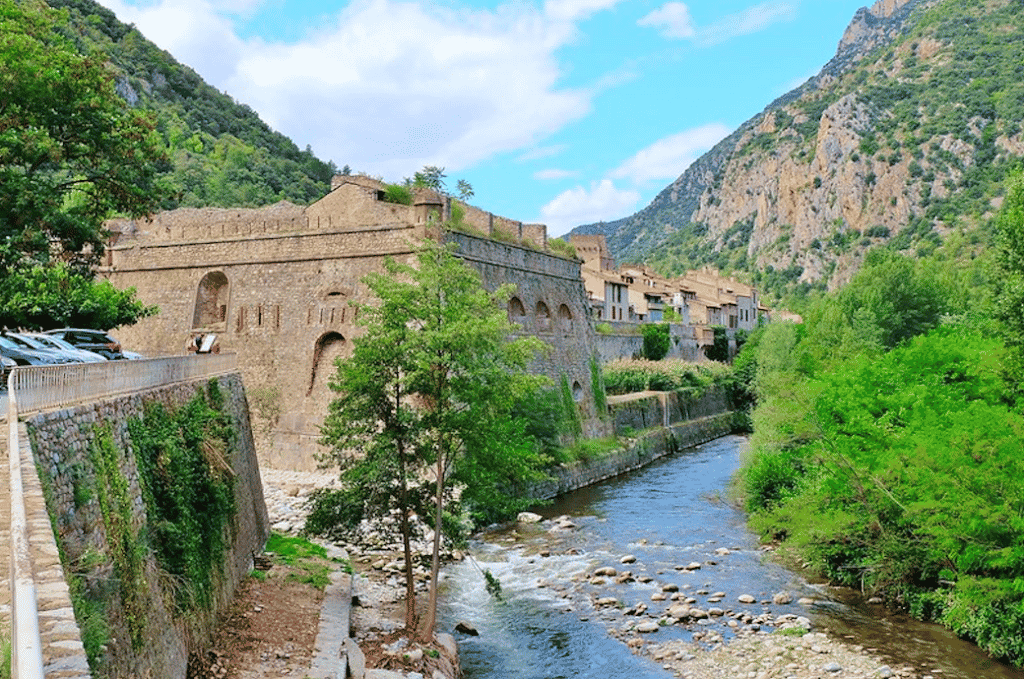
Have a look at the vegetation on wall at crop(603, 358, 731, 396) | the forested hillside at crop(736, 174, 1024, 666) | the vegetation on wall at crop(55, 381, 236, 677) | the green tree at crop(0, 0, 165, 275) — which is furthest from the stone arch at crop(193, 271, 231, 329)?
the vegetation on wall at crop(603, 358, 731, 396)

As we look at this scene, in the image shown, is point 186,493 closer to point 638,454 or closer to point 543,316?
point 543,316

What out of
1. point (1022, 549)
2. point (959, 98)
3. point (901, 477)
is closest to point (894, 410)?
point (901, 477)

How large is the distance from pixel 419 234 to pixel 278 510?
10926mm

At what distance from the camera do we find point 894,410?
23406 mm

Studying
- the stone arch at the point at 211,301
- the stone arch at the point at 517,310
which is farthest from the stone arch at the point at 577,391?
the stone arch at the point at 211,301

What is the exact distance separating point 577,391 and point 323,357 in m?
12.4

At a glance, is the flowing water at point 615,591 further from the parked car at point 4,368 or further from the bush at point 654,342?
the bush at point 654,342

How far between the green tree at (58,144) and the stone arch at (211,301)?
612 inches

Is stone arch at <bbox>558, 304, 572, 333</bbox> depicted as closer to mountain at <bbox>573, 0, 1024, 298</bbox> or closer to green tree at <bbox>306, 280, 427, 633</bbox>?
green tree at <bbox>306, 280, 427, 633</bbox>

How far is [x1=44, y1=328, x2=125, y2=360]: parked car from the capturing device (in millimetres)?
19392

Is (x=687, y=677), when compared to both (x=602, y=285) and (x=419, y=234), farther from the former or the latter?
(x=602, y=285)

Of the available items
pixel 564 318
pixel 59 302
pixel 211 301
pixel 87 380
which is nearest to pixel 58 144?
pixel 59 302

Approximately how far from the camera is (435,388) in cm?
1755

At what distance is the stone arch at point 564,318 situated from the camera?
39250 mm
